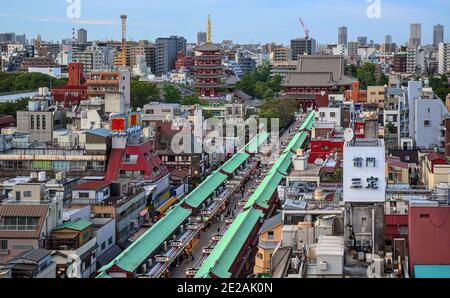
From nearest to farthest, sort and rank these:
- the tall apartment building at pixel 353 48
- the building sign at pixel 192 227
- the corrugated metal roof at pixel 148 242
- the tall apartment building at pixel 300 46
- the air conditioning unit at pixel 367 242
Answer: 1. the air conditioning unit at pixel 367 242
2. the corrugated metal roof at pixel 148 242
3. the building sign at pixel 192 227
4. the tall apartment building at pixel 300 46
5. the tall apartment building at pixel 353 48

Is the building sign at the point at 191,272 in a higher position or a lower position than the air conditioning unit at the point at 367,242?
lower

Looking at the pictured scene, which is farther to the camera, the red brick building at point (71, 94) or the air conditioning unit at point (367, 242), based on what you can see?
the red brick building at point (71, 94)

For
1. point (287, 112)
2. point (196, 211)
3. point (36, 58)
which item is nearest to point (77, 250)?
point (196, 211)

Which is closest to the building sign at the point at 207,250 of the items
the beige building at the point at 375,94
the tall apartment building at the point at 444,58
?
the beige building at the point at 375,94

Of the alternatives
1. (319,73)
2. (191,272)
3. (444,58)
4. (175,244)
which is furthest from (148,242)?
(444,58)

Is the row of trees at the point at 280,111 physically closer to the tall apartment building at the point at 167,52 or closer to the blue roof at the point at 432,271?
the blue roof at the point at 432,271

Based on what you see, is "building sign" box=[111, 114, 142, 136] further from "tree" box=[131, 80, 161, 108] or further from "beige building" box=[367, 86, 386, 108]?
"tree" box=[131, 80, 161, 108]

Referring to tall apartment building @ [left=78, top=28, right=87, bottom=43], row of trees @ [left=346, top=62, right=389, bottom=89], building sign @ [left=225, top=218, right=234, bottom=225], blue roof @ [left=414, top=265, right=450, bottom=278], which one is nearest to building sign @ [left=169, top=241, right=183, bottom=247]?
building sign @ [left=225, top=218, right=234, bottom=225]
